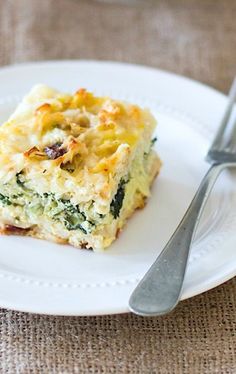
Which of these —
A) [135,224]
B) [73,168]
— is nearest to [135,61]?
[135,224]

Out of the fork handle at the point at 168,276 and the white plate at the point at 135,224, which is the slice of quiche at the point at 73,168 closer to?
the white plate at the point at 135,224

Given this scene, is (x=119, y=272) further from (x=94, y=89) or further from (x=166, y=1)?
(x=166, y=1)

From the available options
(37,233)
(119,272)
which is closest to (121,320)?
(119,272)

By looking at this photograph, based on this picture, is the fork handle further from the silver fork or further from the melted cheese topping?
the melted cheese topping

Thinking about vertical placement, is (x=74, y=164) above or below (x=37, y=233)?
above

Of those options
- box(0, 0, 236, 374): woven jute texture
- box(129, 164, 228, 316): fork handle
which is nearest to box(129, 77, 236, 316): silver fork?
box(129, 164, 228, 316): fork handle

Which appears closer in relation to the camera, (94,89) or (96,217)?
(96,217)

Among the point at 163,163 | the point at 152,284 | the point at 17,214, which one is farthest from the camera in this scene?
the point at 163,163
